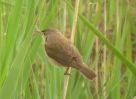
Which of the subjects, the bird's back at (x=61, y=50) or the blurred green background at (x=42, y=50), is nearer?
the blurred green background at (x=42, y=50)

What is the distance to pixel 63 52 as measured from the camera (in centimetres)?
138

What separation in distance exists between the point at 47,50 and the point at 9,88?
515 millimetres

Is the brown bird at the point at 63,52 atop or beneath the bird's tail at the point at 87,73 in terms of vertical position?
atop

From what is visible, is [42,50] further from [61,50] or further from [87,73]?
[87,73]

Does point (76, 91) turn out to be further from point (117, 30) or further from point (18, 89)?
point (117, 30)

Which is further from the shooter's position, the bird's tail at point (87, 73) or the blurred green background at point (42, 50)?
the bird's tail at point (87, 73)

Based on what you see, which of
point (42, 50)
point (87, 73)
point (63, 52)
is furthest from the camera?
point (42, 50)

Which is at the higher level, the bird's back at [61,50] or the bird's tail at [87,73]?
the bird's back at [61,50]

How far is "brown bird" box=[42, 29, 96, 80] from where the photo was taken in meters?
1.27

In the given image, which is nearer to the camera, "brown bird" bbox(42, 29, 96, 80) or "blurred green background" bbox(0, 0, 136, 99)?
"blurred green background" bbox(0, 0, 136, 99)

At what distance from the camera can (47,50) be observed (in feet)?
4.71

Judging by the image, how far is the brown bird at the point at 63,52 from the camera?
127 cm

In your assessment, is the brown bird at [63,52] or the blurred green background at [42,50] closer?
the blurred green background at [42,50]

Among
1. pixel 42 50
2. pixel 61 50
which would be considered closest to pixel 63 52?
pixel 61 50
